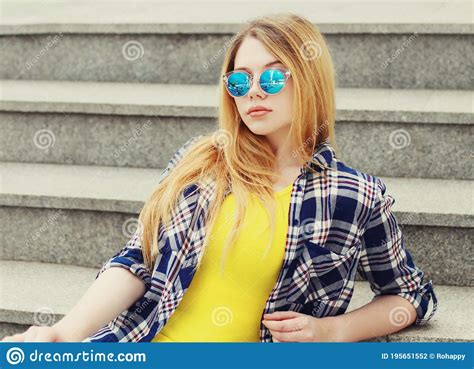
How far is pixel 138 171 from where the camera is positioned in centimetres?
232

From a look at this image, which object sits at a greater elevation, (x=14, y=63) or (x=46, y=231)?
(x=14, y=63)

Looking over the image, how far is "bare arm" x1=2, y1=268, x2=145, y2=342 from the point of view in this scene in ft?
4.43

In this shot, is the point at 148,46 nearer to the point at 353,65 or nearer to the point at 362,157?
the point at 353,65

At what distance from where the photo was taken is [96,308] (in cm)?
145

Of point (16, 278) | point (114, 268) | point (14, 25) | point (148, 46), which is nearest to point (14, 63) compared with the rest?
point (14, 25)

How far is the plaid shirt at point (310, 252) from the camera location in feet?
4.96

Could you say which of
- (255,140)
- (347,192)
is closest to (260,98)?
(255,140)

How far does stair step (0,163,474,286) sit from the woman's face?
536 mm

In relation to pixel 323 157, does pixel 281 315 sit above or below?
below

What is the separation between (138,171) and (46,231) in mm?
340

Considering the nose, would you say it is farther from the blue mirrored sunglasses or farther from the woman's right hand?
the woman's right hand

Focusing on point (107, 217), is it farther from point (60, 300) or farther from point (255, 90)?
point (255, 90)

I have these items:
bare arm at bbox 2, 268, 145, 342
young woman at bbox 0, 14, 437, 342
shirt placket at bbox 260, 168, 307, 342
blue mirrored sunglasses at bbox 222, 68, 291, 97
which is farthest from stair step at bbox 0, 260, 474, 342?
blue mirrored sunglasses at bbox 222, 68, 291, 97

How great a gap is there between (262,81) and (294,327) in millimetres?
471
